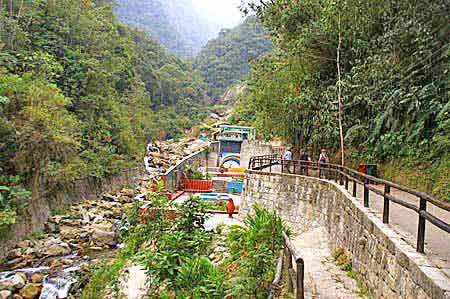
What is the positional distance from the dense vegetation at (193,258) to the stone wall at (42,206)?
582cm

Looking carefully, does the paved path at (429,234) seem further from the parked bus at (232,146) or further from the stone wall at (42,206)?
the parked bus at (232,146)

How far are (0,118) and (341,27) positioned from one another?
14.6 meters

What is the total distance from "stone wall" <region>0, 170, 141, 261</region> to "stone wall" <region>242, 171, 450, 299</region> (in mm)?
10692

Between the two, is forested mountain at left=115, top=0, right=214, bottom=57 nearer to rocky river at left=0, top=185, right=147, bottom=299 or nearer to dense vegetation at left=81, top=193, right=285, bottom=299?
rocky river at left=0, top=185, right=147, bottom=299

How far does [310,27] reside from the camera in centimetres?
1619

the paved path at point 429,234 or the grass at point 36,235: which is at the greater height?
the paved path at point 429,234

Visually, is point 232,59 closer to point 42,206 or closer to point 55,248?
point 42,206

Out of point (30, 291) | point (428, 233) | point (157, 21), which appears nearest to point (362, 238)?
point (428, 233)

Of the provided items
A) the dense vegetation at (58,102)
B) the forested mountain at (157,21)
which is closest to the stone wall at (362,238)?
the dense vegetation at (58,102)

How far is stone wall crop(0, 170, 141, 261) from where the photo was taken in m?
16.3

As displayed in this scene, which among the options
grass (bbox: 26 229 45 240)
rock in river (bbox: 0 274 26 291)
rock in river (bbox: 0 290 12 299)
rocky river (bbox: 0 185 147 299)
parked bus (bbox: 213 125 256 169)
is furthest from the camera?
parked bus (bbox: 213 125 256 169)

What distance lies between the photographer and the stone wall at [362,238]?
4.23m

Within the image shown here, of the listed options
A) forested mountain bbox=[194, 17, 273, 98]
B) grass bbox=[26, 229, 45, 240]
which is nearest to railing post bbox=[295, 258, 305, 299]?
grass bbox=[26, 229, 45, 240]

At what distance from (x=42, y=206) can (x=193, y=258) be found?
46.2ft
